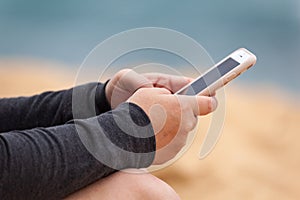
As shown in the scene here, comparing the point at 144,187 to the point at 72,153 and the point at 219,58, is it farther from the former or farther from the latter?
the point at 219,58

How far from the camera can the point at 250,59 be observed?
2.23 ft

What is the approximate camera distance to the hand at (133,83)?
0.70 meters

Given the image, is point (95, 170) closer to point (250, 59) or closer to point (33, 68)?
point (250, 59)

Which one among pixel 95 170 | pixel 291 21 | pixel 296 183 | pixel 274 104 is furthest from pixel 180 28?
pixel 95 170

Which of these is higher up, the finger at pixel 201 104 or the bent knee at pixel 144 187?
the finger at pixel 201 104

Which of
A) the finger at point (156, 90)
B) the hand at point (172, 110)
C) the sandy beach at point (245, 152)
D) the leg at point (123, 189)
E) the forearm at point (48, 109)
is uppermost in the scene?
the finger at point (156, 90)

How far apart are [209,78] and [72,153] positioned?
0.61 ft

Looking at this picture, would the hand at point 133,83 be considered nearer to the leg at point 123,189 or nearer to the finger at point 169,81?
the finger at point 169,81

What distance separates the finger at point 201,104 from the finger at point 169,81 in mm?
68

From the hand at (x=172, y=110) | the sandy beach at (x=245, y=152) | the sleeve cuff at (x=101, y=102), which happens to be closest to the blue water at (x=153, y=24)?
the sandy beach at (x=245, y=152)

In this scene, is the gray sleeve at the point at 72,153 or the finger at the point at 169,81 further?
the finger at the point at 169,81

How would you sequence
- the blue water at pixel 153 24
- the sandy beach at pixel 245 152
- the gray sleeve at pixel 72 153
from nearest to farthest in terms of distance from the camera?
the gray sleeve at pixel 72 153 < the sandy beach at pixel 245 152 < the blue water at pixel 153 24

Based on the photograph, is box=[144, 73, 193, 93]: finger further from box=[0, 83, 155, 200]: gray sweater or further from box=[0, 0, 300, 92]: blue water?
box=[0, 0, 300, 92]: blue water

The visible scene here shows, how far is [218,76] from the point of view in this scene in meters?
0.66
